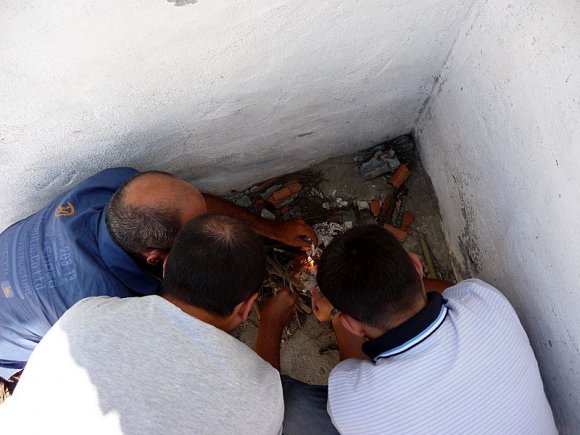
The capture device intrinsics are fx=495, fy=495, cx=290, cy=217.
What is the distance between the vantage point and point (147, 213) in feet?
7.16

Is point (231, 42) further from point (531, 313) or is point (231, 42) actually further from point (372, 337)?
point (531, 313)

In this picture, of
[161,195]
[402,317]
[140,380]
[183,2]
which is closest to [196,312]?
[140,380]

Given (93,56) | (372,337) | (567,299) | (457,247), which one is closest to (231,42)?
(93,56)

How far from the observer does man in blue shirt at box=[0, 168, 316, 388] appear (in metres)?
2.20

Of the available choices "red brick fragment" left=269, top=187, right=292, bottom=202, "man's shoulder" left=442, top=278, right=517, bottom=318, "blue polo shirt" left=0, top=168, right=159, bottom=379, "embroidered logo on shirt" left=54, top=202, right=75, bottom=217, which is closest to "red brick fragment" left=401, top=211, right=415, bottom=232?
"red brick fragment" left=269, top=187, right=292, bottom=202

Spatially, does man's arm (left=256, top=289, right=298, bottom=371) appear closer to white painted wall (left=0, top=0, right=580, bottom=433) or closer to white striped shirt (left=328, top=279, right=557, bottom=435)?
white striped shirt (left=328, top=279, right=557, bottom=435)

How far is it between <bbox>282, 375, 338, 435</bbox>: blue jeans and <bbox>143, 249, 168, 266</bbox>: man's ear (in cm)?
88

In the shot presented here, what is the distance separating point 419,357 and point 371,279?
332 millimetres

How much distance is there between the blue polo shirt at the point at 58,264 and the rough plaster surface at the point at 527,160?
1.73 m

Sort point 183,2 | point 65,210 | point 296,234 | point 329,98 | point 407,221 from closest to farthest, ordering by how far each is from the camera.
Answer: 1. point 183,2
2. point 65,210
3. point 329,98
4. point 296,234
5. point 407,221

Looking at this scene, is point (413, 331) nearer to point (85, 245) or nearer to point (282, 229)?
point (282, 229)

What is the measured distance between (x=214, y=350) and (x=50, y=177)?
121 cm

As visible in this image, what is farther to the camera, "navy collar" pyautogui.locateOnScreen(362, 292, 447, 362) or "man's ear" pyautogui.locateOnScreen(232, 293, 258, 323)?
"man's ear" pyautogui.locateOnScreen(232, 293, 258, 323)

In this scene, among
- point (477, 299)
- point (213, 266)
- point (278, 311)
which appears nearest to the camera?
point (213, 266)
